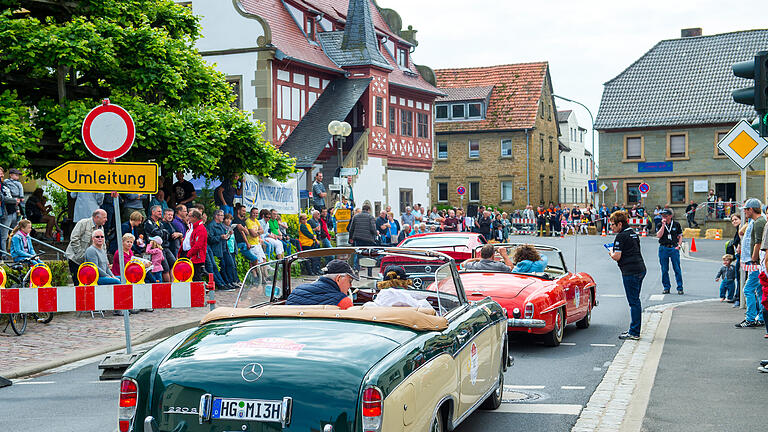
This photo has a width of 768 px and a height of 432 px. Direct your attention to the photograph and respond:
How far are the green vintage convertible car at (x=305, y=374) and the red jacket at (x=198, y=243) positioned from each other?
12.0 metres

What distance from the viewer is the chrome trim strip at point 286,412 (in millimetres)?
4641

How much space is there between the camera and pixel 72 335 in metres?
13.1

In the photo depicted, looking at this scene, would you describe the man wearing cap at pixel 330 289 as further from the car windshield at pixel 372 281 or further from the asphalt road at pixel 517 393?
the asphalt road at pixel 517 393

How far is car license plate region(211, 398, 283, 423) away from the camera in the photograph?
466 centimetres

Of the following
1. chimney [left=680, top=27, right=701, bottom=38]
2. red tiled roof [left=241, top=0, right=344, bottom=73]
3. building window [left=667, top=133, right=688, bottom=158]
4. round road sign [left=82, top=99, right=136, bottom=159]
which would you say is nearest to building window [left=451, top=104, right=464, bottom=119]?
building window [left=667, top=133, right=688, bottom=158]

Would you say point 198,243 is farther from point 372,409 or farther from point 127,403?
point 372,409

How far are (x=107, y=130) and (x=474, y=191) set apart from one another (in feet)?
197

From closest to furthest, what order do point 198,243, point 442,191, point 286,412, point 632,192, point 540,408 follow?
point 286,412 < point 540,408 < point 198,243 < point 632,192 < point 442,191

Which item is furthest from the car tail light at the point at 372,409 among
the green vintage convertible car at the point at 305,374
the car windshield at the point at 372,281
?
the car windshield at the point at 372,281

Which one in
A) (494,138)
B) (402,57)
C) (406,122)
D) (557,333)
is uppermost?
(402,57)

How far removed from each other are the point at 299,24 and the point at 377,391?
38.6 m

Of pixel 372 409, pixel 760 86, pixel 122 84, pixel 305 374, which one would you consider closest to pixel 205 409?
pixel 305 374

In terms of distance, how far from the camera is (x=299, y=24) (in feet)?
137

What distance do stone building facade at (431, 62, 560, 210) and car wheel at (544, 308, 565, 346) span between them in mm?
56913
